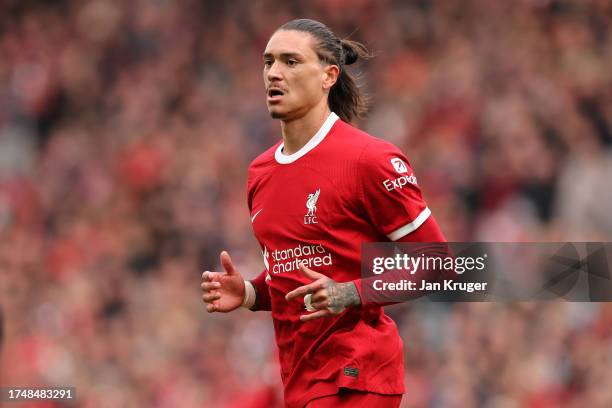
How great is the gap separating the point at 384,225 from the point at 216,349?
5659mm

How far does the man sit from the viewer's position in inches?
196

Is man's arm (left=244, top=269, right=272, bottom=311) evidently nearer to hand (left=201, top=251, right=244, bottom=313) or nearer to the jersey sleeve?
hand (left=201, top=251, right=244, bottom=313)

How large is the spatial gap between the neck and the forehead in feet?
0.79

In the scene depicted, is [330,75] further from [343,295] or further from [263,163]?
[343,295]

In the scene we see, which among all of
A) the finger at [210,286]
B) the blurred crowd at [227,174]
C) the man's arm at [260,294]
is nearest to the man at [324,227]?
the finger at [210,286]

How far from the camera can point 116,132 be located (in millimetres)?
13516

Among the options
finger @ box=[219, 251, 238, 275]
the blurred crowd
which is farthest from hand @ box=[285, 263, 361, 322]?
the blurred crowd

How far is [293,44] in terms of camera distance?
17.4 feet

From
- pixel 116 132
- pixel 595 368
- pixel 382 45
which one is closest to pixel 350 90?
pixel 595 368

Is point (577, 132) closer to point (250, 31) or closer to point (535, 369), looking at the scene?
point (535, 369)

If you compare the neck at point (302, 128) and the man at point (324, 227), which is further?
the neck at point (302, 128)

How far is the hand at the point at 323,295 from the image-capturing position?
4.75 meters

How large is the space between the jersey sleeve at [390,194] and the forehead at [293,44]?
0.53 meters

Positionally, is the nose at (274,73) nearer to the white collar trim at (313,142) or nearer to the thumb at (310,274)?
the white collar trim at (313,142)
